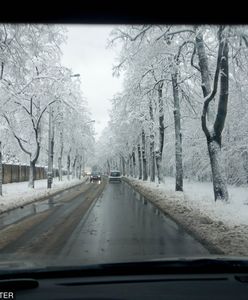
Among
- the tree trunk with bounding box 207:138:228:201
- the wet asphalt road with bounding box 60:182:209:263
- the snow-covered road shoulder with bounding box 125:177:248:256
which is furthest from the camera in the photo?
the tree trunk with bounding box 207:138:228:201

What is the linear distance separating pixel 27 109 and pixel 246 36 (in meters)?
24.1

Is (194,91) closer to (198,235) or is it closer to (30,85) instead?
(30,85)

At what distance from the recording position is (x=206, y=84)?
70.3ft

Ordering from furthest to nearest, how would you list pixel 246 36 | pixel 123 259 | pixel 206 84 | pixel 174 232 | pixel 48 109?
1. pixel 48 109
2. pixel 206 84
3. pixel 246 36
4. pixel 174 232
5. pixel 123 259

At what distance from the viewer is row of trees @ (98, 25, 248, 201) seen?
1955 centimetres

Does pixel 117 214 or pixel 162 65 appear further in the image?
pixel 162 65

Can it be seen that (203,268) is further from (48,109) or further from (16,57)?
(48,109)

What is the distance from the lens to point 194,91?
100ft

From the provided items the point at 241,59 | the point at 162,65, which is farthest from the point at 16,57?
the point at 162,65

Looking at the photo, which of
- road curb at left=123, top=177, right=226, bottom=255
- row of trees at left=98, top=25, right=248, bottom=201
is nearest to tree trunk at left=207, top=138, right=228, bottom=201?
row of trees at left=98, top=25, right=248, bottom=201

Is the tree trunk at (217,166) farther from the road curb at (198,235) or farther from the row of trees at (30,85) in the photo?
the row of trees at (30,85)

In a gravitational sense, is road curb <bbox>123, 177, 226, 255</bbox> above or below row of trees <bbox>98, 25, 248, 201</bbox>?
below

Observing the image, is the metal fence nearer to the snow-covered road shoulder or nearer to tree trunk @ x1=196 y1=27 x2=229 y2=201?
the snow-covered road shoulder
